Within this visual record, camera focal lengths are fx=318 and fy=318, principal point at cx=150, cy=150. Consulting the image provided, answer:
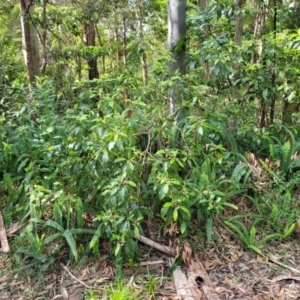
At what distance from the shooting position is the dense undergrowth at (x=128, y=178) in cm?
211

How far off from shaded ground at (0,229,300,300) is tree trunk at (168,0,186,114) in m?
1.34

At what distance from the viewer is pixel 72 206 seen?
237 cm

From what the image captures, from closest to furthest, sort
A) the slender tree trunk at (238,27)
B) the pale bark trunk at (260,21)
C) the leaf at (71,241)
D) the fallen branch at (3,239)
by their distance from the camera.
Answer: the leaf at (71,241) → the fallen branch at (3,239) → the slender tree trunk at (238,27) → the pale bark trunk at (260,21)

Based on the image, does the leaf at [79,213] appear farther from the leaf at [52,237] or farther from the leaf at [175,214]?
the leaf at [175,214]

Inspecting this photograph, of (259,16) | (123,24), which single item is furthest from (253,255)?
(123,24)

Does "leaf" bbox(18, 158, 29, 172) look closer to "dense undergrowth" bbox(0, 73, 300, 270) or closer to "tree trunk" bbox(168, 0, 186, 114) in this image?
"dense undergrowth" bbox(0, 73, 300, 270)

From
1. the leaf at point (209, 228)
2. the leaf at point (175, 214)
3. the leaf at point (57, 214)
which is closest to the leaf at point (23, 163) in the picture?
the leaf at point (57, 214)

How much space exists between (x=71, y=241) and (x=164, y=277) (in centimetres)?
69

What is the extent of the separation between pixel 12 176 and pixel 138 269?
1.52 meters

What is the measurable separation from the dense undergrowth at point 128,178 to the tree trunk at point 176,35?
0.41m

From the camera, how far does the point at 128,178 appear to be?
6.74 feet

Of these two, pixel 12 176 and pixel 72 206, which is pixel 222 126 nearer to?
pixel 72 206

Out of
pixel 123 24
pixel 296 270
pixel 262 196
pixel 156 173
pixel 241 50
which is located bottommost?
pixel 296 270

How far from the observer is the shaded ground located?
2.08m
